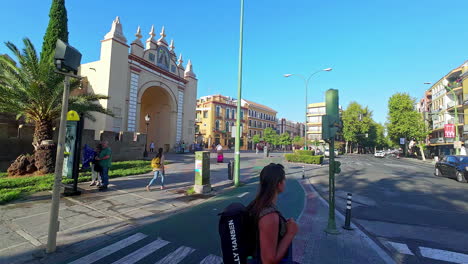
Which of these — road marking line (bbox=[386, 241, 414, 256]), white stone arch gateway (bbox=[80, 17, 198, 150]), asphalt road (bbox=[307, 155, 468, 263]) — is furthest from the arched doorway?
road marking line (bbox=[386, 241, 414, 256])

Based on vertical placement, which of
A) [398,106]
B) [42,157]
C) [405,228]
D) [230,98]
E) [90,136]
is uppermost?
[230,98]

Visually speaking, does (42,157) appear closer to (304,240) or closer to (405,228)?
(304,240)

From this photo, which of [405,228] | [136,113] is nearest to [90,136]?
[136,113]

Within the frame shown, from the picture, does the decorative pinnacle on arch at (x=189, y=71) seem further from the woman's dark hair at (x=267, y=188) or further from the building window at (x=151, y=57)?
the woman's dark hair at (x=267, y=188)

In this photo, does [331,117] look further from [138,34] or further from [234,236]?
[138,34]

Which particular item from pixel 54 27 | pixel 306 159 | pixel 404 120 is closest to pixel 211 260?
pixel 54 27

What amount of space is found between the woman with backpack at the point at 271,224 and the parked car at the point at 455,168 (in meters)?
15.9

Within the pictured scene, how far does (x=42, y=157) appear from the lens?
9875mm

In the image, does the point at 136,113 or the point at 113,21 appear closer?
the point at 113,21

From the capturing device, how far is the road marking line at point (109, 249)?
3502 millimetres

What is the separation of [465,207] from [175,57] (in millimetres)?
28541

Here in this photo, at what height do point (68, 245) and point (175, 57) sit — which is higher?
point (175, 57)

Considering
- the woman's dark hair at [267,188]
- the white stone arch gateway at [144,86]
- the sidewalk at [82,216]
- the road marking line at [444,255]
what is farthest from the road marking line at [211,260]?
the white stone arch gateway at [144,86]

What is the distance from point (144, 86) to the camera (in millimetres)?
23734
